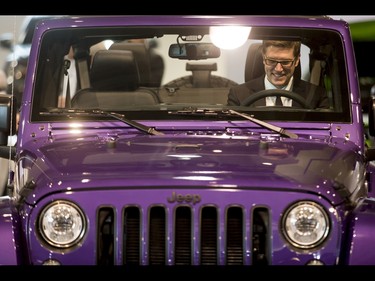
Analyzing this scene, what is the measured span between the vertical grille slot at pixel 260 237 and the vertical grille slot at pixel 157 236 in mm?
374

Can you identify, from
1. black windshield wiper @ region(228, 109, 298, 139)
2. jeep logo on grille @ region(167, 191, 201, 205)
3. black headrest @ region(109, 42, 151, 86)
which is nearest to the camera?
jeep logo on grille @ region(167, 191, 201, 205)

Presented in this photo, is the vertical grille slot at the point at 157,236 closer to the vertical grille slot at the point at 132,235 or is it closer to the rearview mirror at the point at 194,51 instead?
the vertical grille slot at the point at 132,235

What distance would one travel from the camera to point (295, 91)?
20.4 feet

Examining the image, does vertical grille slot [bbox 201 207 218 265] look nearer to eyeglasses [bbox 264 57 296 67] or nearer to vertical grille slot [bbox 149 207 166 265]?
vertical grille slot [bbox 149 207 166 265]

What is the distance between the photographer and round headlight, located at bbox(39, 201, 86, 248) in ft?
16.1

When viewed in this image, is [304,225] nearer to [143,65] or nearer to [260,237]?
[260,237]

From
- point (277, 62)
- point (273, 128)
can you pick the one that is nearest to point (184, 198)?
point (273, 128)

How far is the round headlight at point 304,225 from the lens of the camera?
491 centimetres

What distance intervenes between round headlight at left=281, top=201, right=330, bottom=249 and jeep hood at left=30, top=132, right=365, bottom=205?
0.26 feet

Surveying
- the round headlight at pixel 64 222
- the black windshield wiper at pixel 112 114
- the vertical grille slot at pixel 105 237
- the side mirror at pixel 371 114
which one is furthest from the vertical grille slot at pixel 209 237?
the side mirror at pixel 371 114

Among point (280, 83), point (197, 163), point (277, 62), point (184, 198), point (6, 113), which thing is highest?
point (277, 62)

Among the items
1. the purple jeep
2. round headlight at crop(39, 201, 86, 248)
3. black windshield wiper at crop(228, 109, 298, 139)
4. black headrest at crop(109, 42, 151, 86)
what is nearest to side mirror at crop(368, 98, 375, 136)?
the purple jeep

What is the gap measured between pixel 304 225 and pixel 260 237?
191mm
